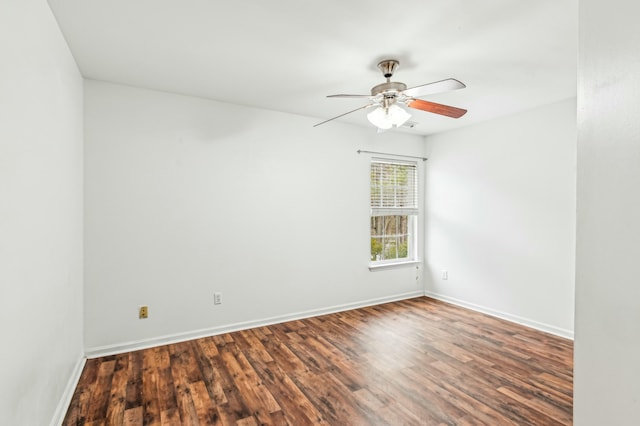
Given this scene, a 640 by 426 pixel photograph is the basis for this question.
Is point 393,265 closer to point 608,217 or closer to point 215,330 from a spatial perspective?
point 215,330

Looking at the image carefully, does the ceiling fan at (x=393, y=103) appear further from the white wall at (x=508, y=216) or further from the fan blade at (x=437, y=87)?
the white wall at (x=508, y=216)

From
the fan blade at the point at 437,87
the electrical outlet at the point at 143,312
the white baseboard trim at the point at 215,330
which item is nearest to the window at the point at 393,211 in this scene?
the white baseboard trim at the point at 215,330

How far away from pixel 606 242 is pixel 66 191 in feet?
9.25

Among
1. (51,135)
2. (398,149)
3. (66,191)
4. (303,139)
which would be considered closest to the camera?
(51,135)

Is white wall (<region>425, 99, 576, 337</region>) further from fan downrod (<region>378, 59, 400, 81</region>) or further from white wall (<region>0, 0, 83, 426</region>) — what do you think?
white wall (<region>0, 0, 83, 426</region>)

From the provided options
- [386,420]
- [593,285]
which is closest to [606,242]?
[593,285]

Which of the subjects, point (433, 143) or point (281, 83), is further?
point (433, 143)

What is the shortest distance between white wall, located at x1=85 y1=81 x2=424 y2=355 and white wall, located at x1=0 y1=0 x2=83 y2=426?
0.49 meters

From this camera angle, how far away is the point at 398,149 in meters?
4.64

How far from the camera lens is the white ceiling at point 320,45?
185 cm

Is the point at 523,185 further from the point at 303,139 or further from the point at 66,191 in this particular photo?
the point at 66,191

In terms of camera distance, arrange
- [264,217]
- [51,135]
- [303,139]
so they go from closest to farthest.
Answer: [51,135] < [264,217] < [303,139]

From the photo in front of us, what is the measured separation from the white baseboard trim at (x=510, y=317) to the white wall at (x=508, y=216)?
0.03 ft

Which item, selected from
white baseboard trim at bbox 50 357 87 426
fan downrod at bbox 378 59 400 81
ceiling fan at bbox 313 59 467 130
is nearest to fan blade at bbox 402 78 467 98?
ceiling fan at bbox 313 59 467 130
